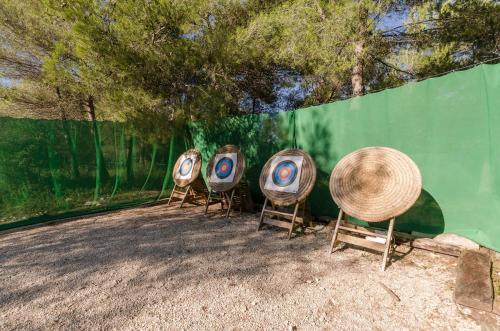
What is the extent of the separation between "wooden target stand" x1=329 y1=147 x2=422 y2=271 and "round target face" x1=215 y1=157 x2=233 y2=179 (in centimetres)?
208

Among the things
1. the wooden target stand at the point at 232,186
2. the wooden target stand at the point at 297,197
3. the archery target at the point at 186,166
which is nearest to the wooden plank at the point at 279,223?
the wooden target stand at the point at 297,197

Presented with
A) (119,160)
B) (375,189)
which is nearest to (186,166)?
(119,160)

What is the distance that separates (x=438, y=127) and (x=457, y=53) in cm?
368

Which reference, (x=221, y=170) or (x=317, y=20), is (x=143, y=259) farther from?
(x=317, y=20)

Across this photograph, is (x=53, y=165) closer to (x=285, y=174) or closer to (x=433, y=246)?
(x=285, y=174)

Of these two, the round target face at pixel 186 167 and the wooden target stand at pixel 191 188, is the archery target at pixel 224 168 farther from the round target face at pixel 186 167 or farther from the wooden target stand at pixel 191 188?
the round target face at pixel 186 167

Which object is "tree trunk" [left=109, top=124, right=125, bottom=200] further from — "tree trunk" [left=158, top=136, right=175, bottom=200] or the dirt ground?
the dirt ground

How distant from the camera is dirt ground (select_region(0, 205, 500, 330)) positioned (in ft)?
6.30

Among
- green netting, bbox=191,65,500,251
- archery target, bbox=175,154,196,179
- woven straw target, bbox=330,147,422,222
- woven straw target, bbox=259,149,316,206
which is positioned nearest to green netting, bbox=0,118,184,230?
archery target, bbox=175,154,196,179

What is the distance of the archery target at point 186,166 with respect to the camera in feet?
17.9

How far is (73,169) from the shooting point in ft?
16.2

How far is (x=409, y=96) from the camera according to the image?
Answer: 3.09 meters

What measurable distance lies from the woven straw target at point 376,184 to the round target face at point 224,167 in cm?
208

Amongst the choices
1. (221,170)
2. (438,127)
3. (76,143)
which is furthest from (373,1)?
(76,143)
